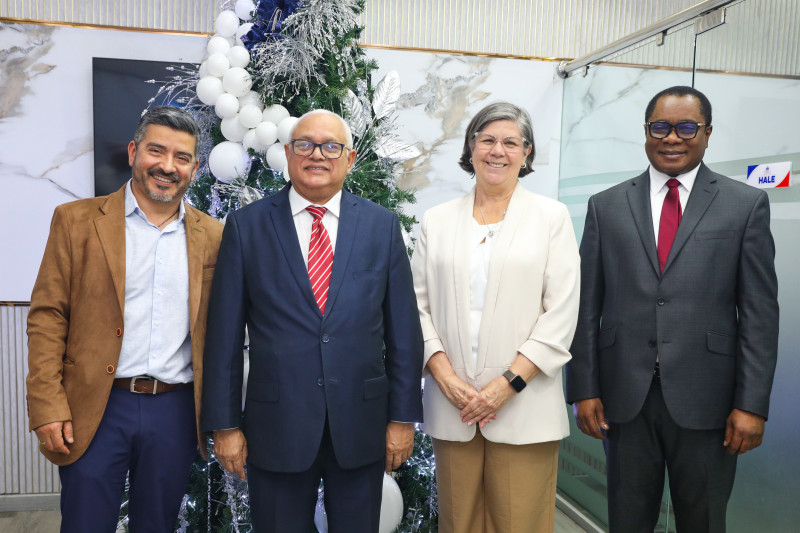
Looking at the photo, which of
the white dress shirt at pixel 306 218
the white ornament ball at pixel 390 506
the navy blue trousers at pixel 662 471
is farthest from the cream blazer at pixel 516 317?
the white ornament ball at pixel 390 506

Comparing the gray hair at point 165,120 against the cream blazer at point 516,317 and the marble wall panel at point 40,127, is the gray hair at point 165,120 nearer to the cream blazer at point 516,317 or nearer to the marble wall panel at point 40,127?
the cream blazer at point 516,317

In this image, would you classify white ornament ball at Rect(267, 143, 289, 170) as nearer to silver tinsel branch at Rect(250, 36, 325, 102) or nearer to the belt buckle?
silver tinsel branch at Rect(250, 36, 325, 102)

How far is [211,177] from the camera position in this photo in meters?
2.76

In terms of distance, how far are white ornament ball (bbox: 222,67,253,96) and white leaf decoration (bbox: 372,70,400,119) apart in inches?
21.6

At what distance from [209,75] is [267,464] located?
67.0 inches

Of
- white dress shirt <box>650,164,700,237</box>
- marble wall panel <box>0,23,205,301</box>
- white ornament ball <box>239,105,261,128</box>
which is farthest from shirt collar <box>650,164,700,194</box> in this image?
marble wall panel <box>0,23,205,301</box>

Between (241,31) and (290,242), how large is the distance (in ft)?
4.45

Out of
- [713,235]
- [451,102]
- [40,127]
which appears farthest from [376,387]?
[40,127]

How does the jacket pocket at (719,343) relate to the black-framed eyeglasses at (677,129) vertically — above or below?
below

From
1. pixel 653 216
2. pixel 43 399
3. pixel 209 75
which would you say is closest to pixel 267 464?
pixel 43 399

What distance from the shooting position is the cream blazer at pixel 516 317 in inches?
74.0

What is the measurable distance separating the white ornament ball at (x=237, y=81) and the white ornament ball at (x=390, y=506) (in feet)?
5.62

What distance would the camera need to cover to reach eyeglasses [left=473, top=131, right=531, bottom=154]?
6.41 feet

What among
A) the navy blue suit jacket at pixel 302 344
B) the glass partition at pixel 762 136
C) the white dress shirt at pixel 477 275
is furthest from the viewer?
the glass partition at pixel 762 136
